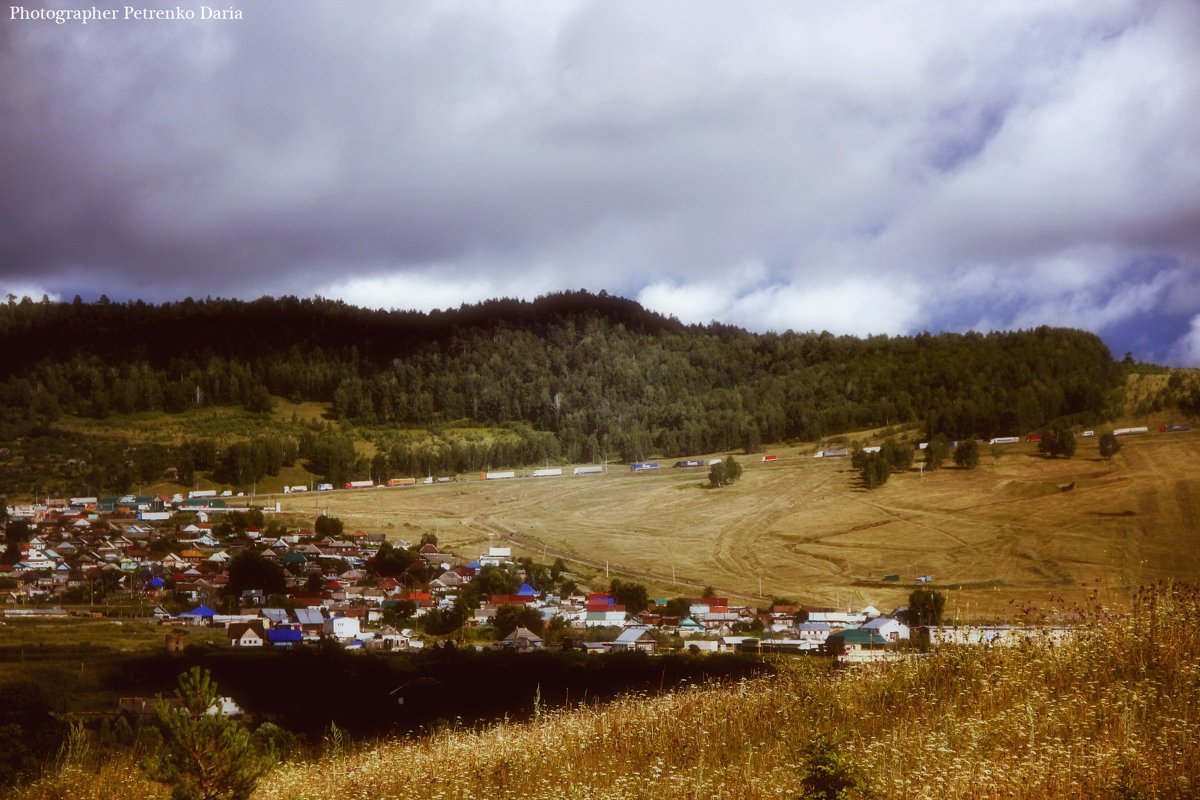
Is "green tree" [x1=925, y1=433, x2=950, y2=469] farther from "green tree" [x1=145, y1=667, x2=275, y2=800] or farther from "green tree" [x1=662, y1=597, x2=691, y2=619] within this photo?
"green tree" [x1=145, y1=667, x2=275, y2=800]

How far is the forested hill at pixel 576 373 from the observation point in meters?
26.1

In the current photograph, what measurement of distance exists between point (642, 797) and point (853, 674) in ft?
9.28

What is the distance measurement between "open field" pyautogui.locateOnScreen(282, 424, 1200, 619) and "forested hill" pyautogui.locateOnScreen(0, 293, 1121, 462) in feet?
6.81

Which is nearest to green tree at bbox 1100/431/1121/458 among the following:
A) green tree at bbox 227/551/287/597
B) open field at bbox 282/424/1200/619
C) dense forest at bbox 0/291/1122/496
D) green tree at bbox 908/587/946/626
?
open field at bbox 282/424/1200/619

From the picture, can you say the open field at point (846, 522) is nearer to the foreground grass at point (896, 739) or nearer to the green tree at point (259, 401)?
the green tree at point (259, 401)

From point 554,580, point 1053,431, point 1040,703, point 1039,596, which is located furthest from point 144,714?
point 1053,431

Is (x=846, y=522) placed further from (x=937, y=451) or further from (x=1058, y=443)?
(x=1058, y=443)

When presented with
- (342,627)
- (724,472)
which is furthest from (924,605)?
(342,627)

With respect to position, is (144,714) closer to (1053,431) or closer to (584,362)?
(584,362)

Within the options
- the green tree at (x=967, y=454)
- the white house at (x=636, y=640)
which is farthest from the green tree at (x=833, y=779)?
the green tree at (x=967, y=454)

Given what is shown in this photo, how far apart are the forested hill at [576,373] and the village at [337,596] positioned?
5.77m

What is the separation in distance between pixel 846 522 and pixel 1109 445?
7446 mm

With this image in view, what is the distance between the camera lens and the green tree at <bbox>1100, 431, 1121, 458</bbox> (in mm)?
23625

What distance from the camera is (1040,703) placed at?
3.97m
